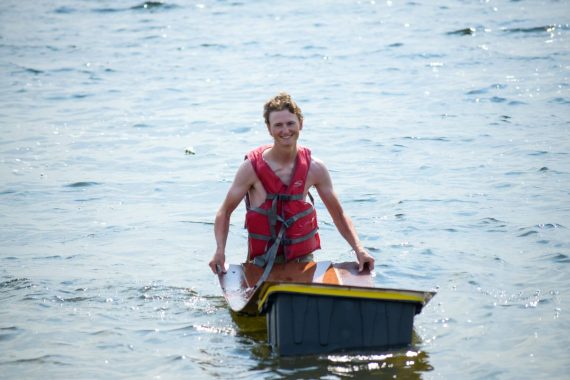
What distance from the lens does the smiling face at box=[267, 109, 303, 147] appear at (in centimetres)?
701

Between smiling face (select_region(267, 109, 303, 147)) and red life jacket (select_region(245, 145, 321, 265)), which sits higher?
smiling face (select_region(267, 109, 303, 147))

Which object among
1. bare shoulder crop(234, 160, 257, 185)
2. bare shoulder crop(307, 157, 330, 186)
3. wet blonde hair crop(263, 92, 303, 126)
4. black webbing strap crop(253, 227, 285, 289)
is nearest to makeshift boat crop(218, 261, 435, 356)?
black webbing strap crop(253, 227, 285, 289)

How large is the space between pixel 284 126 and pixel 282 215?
0.67 meters

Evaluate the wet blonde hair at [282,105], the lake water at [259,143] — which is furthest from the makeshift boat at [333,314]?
the wet blonde hair at [282,105]

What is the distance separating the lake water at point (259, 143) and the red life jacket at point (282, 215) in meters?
0.64

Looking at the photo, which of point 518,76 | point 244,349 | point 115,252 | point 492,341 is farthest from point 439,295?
point 518,76

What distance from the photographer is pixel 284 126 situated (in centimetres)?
701

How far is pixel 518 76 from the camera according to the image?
16781 mm

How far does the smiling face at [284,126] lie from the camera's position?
7.01m

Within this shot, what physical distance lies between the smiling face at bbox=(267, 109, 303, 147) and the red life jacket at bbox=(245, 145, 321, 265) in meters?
0.24

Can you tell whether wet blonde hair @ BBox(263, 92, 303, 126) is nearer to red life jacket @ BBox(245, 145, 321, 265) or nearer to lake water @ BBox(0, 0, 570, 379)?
red life jacket @ BBox(245, 145, 321, 265)

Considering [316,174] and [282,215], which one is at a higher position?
[316,174]

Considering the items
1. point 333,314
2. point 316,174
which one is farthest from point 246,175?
point 333,314

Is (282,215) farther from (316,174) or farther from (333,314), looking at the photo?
(333,314)
